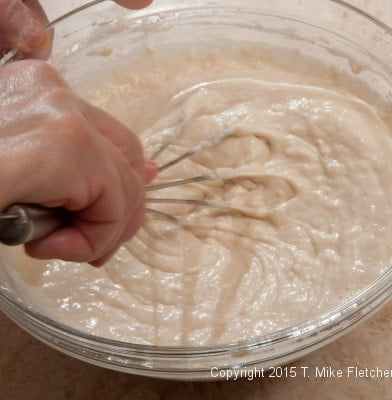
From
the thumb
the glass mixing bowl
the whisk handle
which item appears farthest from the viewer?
the glass mixing bowl

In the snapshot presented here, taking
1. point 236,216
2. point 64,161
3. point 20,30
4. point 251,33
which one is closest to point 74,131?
point 64,161

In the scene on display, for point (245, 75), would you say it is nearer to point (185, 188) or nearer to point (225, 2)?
point (225, 2)

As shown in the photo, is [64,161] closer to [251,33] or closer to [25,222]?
[25,222]

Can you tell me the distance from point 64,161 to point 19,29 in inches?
19.8

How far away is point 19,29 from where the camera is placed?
94cm

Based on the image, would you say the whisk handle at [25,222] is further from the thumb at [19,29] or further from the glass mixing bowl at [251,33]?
the thumb at [19,29]

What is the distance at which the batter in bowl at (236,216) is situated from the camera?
929 mm

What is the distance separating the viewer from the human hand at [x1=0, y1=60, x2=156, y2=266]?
0.54 meters

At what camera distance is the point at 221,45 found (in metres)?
1.30

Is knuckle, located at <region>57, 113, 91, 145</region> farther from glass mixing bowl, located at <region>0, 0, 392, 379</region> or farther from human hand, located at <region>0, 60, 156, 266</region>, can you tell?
glass mixing bowl, located at <region>0, 0, 392, 379</region>

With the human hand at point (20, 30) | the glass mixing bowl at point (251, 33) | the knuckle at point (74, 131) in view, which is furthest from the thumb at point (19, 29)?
the knuckle at point (74, 131)

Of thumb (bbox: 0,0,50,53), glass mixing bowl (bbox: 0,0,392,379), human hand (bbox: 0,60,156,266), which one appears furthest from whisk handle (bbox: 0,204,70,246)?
thumb (bbox: 0,0,50,53)

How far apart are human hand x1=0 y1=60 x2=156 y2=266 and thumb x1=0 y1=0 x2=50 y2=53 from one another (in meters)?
0.30

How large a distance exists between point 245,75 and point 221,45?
4.5 inches
